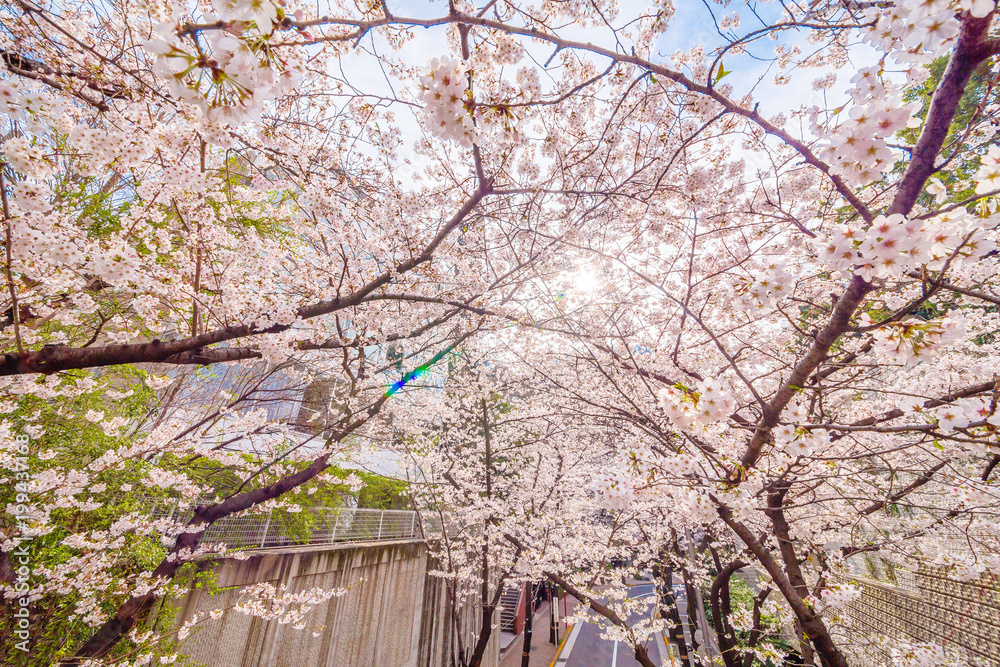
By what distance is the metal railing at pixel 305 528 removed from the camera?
18.5 ft

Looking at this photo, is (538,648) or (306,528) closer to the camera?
(306,528)

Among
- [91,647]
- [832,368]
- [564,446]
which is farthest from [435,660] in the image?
[832,368]

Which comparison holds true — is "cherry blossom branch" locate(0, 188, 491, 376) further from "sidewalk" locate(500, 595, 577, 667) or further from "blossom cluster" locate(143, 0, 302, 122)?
"sidewalk" locate(500, 595, 577, 667)

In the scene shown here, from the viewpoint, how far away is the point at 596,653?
15547 mm

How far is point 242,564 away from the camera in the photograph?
5531mm

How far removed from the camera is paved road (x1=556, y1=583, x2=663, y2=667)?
14.4 metres

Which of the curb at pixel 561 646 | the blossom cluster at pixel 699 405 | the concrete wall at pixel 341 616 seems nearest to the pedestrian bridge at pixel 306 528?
the concrete wall at pixel 341 616

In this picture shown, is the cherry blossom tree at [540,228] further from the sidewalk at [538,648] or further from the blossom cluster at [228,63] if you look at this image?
the sidewalk at [538,648]

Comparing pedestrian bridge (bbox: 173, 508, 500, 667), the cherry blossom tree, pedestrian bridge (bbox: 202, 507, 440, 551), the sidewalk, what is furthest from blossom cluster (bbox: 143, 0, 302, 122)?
the sidewalk

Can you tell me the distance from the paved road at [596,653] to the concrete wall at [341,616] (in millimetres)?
5477

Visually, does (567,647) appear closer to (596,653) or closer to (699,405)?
(596,653)

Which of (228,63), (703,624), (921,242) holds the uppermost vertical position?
(228,63)

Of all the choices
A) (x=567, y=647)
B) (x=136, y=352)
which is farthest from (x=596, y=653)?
(x=136, y=352)

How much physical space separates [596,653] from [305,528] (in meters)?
15.6
